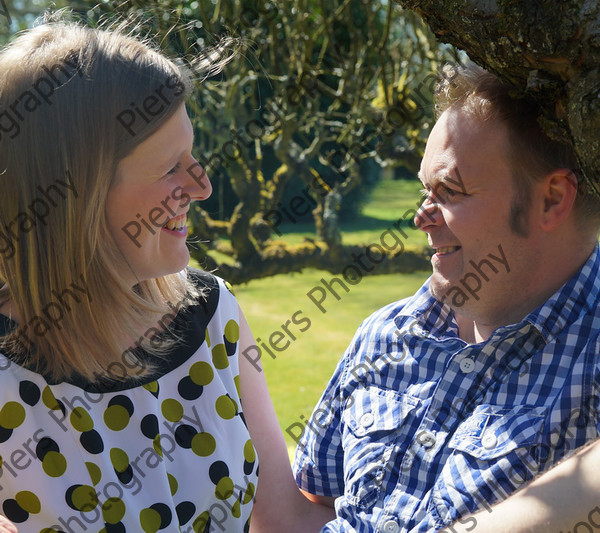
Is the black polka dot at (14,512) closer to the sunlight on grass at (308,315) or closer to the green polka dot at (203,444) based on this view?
the green polka dot at (203,444)

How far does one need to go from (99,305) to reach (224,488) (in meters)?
0.49

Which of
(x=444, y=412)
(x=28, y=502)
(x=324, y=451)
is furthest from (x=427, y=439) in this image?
(x=28, y=502)

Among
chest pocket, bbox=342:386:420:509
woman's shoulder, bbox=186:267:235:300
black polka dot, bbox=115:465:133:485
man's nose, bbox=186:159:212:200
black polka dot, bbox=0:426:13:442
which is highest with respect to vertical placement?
man's nose, bbox=186:159:212:200

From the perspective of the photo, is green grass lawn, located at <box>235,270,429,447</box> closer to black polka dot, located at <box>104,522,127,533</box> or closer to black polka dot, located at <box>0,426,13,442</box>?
black polka dot, located at <box>104,522,127,533</box>

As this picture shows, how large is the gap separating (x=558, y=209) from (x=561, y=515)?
75 centimetres

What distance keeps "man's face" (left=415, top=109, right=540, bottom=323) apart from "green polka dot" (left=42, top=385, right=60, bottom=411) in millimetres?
911

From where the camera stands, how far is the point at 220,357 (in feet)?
5.82

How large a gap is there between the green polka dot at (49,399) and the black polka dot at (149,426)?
188 millimetres

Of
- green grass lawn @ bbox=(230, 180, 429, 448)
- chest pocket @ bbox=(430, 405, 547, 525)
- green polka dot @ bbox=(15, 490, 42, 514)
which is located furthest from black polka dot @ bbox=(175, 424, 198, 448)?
green grass lawn @ bbox=(230, 180, 429, 448)

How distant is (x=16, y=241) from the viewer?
1.54 m

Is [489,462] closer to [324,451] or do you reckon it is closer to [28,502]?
[324,451]

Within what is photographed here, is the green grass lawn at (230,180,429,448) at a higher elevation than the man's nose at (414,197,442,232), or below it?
below

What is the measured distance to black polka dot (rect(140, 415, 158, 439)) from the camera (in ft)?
5.21

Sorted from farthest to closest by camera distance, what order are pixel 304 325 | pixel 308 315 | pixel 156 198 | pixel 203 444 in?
1. pixel 308 315
2. pixel 304 325
3. pixel 203 444
4. pixel 156 198
